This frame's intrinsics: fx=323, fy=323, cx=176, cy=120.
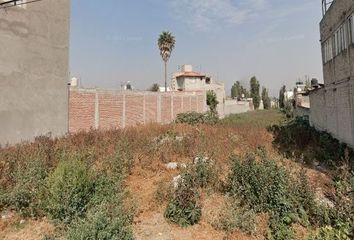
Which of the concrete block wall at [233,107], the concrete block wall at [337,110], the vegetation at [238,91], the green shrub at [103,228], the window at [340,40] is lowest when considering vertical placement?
the green shrub at [103,228]

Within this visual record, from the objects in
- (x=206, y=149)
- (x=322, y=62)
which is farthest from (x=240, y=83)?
(x=206, y=149)

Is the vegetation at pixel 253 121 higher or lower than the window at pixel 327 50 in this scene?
lower

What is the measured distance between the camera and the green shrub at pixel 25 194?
22.4 ft

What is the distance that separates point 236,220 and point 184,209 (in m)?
1.03

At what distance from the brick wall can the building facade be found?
3.52 feet

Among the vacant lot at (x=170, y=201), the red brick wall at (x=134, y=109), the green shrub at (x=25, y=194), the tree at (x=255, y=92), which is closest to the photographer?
the vacant lot at (x=170, y=201)

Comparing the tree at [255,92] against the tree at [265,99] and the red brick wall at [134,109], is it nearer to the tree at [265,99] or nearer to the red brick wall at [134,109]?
the tree at [265,99]

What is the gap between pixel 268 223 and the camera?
602 cm

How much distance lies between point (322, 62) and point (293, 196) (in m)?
12.6

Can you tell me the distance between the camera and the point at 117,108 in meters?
20.1

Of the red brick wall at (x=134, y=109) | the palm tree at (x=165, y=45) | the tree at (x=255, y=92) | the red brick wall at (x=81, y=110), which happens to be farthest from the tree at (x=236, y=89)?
the red brick wall at (x=81, y=110)

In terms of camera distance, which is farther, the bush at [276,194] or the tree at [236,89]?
the tree at [236,89]

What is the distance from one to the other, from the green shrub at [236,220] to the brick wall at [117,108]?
10.5 m

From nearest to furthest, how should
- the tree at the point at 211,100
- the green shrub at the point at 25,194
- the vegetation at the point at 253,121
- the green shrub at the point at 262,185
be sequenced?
the green shrub at the point at 262,185, the green shrub at the point at 25,194, the vegetation at the point at 253,121, the tree at the point at 211,100
